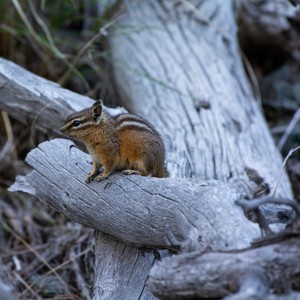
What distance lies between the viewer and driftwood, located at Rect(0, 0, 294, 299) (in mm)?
3371

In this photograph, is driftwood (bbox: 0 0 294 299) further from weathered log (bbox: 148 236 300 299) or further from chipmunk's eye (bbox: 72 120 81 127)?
chipmunk's eye (bbox: 72 120 81 127)

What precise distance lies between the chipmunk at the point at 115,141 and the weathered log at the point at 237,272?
125 cm

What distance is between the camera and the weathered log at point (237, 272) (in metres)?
2.81

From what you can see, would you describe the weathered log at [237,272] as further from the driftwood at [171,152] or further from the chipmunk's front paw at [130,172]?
the chipmunk's front paw at [130,172]

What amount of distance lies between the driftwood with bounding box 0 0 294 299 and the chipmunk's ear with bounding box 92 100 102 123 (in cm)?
34

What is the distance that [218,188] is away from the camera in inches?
135

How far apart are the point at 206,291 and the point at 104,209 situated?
1.17 m

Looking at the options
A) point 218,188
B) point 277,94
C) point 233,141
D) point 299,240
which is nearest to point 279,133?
point 277,94

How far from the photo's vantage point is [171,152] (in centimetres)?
516

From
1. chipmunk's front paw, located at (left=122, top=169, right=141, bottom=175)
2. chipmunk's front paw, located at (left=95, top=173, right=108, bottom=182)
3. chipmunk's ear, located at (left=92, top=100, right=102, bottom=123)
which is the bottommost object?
chipmunk's front paw, located at (left=95, top=173, right=108, bottom=182)

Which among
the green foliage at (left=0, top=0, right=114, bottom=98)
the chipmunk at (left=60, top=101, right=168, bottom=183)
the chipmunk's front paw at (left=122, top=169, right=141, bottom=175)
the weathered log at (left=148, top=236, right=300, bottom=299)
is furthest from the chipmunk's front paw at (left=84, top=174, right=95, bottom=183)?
the green foliage at (left=0, top=0, right=114, bottom=98)

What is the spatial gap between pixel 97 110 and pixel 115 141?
0.73ft

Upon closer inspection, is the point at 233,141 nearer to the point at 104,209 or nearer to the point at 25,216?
the point at 104,209


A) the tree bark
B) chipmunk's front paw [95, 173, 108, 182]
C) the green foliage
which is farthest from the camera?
the green foliage
